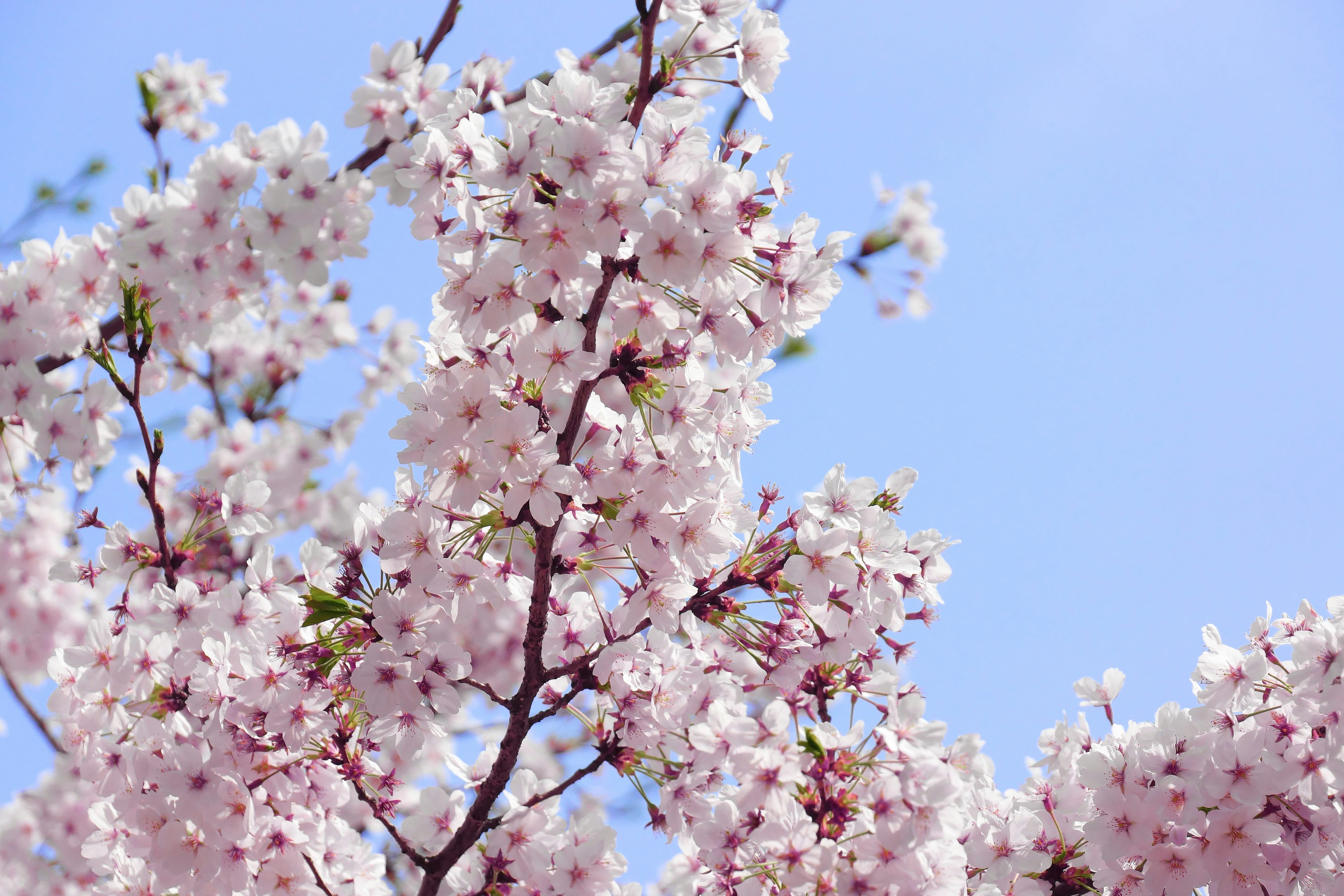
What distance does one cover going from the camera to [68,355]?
14.9 feet

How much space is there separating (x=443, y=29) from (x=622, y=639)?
3.69 meters

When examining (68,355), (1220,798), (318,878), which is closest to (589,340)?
(318,878)

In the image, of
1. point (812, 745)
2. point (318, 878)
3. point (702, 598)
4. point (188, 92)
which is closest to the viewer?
point (812, 745)

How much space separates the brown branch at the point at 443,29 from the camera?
4543 mm

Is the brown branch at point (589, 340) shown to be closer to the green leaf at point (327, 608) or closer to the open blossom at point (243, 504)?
the green leaf at point (327, 608)

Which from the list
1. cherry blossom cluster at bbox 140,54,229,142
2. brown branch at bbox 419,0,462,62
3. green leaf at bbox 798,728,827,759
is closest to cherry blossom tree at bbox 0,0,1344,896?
green leaf at bbox 798,728,827,759

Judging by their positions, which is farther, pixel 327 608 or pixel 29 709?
pixel 29 709

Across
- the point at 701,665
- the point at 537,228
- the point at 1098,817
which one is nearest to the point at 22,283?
the point at 537,228

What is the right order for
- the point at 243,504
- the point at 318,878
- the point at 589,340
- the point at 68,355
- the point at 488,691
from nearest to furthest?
the point at 589,340, the point at 488,691, the point at 318,878, the point at 243,504, the point at 68,355

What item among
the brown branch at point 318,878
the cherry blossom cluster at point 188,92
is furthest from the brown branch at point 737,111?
Answer: the cherry blossom cluster at point 188,92

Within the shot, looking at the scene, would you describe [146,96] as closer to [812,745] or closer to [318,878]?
[318,878]

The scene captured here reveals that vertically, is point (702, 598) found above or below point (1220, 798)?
above

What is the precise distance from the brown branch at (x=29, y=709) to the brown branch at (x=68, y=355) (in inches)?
69.3

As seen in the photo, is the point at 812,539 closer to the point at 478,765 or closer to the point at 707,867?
the point at 707,867
